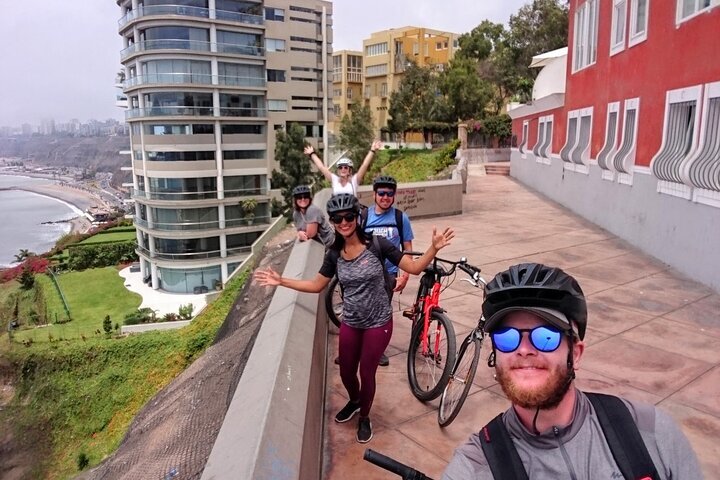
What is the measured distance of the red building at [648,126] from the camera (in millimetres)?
8242

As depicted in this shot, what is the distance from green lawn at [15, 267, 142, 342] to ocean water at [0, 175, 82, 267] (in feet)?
175

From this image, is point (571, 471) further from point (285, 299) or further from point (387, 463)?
point (285, 299)

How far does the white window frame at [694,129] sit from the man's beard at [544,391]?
815cm

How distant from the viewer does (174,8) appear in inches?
1854

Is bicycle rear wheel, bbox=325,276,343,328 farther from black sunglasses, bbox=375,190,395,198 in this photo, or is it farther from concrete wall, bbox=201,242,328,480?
concrete wall, bbox=201,242,328,480

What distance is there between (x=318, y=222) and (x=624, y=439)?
5.31 metres

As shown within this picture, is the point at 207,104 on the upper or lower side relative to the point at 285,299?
upper

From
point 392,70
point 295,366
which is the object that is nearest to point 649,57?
point 295,366

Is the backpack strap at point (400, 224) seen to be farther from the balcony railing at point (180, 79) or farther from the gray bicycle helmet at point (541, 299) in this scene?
the balcony railing at point (180, 79)

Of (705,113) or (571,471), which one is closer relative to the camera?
(571,471)

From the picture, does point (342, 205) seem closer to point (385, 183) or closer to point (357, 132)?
point (385, 183)

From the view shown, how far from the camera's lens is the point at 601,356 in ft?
19.2

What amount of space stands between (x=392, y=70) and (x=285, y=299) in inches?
2900

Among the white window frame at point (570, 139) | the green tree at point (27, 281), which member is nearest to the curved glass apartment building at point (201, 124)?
the green tree at point (27, 281)
